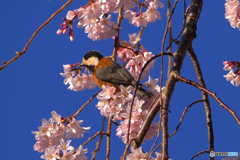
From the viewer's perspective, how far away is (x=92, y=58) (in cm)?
301

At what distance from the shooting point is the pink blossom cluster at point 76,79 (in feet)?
8.74

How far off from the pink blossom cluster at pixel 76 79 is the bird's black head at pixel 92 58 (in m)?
0.17

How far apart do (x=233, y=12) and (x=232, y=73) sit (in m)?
0.60

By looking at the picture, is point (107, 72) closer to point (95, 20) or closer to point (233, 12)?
point (95, 20)

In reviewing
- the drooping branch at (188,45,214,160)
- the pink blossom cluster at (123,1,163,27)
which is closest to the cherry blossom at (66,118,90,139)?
the drooping branch at (188,45,214,160)

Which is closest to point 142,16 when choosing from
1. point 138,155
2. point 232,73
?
point 232,73

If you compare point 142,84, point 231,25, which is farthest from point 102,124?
point 231,25

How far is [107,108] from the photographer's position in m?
2.16

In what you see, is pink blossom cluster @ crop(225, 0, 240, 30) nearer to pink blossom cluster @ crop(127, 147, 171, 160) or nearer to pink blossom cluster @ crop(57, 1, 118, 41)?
pink blossom cluster @ crop(57, 1, 118, 41)

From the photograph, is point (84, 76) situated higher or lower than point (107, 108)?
higher

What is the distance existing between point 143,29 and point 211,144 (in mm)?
1393

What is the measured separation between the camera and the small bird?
2487mm

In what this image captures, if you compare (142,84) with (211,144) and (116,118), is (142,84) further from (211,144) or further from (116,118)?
(211,144)

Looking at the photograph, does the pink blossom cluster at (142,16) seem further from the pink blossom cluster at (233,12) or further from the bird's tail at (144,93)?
the bird's tail at (144,93)
